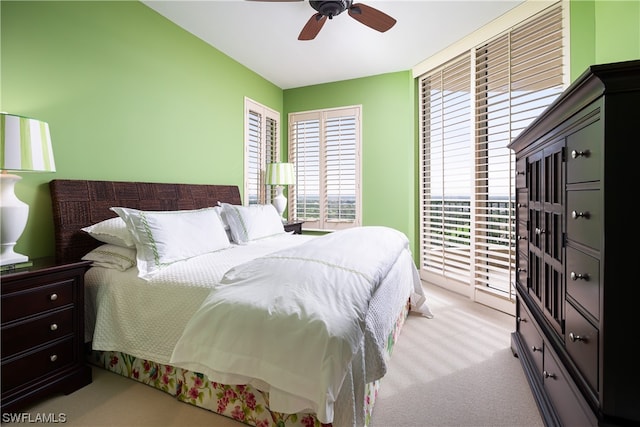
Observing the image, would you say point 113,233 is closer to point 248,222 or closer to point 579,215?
point 248,222

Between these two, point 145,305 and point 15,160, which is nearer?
point 15,160

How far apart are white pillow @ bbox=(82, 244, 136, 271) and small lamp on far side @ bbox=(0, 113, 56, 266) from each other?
1.19 ft

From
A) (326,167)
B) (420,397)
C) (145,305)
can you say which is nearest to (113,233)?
(145,305)

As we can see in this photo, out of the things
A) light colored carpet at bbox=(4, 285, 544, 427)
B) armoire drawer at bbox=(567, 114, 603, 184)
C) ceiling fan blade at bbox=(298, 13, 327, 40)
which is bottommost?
light colored carpet at bbox=(4, 285, 544, 427)

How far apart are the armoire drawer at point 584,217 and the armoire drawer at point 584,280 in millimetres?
53

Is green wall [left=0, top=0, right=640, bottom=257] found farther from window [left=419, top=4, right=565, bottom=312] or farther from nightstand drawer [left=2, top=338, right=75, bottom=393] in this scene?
nightstand drawer [left=2, top=338, right=75, bottom=393]

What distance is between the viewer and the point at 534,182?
1.74 metres

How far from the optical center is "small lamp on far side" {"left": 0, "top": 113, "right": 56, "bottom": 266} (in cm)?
159

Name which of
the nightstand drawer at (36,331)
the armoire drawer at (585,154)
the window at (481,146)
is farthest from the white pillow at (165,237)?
the window at (481,146)

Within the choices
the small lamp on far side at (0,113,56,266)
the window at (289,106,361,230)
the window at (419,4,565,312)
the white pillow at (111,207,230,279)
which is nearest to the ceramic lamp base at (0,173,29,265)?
the small lamp on far side at (0,113,56,266)

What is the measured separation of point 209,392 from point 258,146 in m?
3.43

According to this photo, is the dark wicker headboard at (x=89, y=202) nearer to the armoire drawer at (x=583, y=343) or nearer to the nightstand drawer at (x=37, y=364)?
the nightstand drawer at (x=37, y=364)

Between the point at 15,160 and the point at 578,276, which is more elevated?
the point at 15,160

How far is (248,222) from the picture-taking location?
9.98ft
